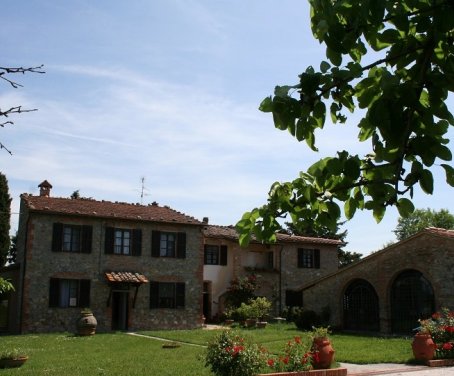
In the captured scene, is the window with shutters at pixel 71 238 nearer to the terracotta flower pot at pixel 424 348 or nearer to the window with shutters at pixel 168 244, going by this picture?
the window with shutters at pixel 168 244

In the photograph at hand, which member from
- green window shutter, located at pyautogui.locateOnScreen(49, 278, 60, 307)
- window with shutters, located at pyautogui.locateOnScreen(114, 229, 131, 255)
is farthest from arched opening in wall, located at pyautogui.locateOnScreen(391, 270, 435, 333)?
green window shutter, located at pyautogui.locateOnScreen(49, 278, 60, 307)

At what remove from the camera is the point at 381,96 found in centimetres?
236

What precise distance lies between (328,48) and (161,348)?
17036 mm

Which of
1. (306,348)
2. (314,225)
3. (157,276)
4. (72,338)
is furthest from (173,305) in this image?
(314,225)

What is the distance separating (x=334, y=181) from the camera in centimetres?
311

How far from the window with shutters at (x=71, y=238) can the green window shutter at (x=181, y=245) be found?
4.83 meters

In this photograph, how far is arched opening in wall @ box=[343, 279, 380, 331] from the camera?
25.1 metres

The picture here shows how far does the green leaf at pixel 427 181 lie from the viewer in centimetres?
253

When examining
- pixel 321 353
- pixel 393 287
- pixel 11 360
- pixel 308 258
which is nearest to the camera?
pixel 321 353

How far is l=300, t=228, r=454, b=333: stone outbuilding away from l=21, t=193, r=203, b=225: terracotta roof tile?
8.51 metres

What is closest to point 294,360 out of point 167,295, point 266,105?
point 266,105

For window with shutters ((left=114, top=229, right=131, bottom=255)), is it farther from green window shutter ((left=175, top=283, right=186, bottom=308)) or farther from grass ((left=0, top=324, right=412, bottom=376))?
grass ((left=0, top=324, right=412, bottom=376))

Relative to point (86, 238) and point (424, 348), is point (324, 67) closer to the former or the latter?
point (424, 348)

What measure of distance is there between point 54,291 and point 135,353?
435 inches
